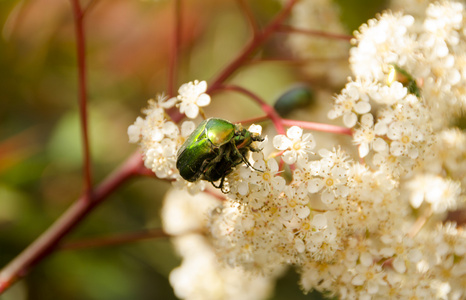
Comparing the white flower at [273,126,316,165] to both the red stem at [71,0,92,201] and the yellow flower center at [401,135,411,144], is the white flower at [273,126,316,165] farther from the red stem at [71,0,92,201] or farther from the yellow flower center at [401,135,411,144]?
the red stem at [71,0,92,201]

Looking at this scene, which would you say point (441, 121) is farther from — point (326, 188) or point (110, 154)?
point (110, 154)

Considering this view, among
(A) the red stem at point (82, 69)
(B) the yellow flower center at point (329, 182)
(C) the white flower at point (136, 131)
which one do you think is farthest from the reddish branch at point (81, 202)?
(B) the yellow flower center at point (329, 182)

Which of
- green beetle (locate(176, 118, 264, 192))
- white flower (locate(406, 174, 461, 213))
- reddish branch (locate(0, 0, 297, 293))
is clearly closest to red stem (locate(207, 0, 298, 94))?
reddish branch (locate(0, 0, 297, 293))

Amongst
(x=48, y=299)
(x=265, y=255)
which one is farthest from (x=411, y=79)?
(x=48, y=299)

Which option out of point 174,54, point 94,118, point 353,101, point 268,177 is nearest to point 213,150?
point 268,177

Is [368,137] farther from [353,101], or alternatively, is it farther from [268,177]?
[268,177]

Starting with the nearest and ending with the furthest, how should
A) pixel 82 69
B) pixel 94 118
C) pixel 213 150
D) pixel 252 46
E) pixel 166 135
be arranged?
pixel 213 150 < pixel 166 135 < pixel 82 69 < pixel 252 46 < pixel 94 118
